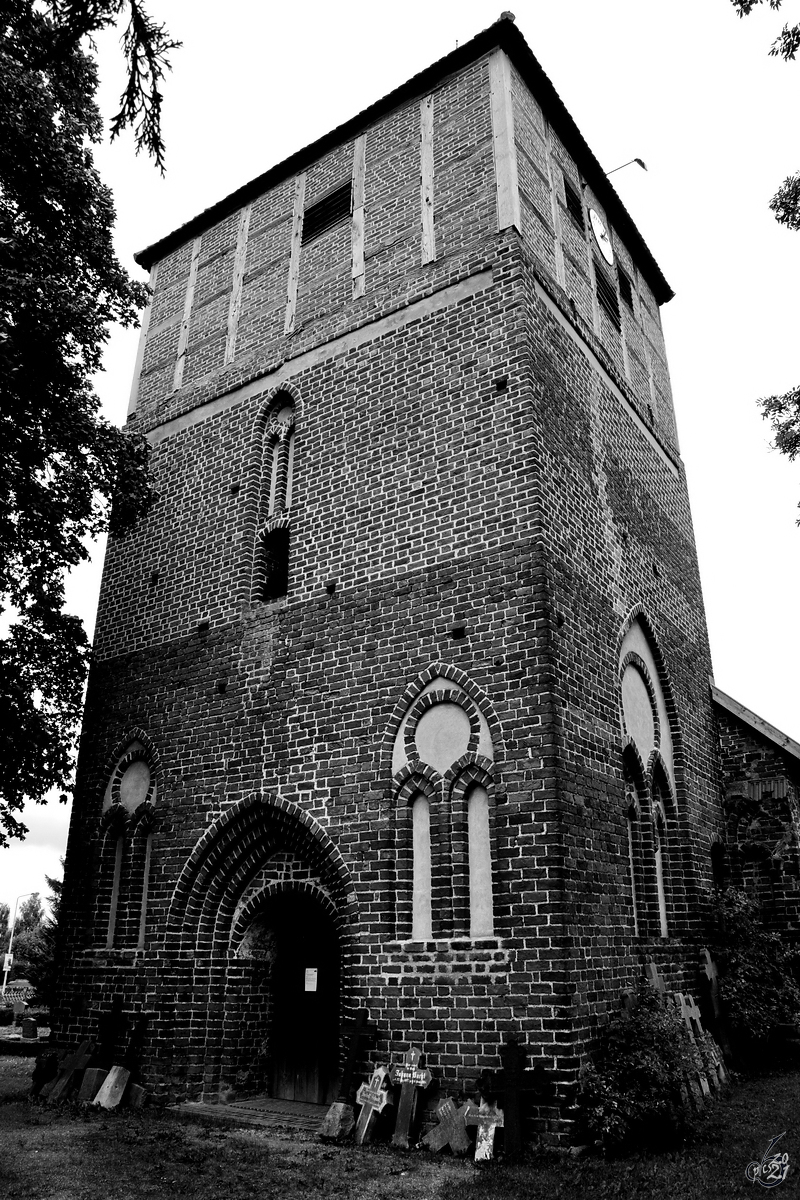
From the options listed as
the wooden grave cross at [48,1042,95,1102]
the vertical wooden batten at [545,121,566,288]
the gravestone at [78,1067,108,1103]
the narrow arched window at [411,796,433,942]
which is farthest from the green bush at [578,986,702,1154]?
the vertical wooden batten at [545,121,566,288]

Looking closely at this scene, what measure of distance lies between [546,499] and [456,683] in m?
2.16

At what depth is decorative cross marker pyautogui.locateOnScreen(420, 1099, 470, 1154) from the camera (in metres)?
7.41

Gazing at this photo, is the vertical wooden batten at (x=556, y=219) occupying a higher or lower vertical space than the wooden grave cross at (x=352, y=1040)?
higher

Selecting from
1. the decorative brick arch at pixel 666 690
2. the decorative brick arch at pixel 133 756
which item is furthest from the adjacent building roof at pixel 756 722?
the decorative brick arch at pixel 133 756

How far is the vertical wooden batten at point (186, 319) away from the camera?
14.4 metres

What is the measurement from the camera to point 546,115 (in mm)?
13039

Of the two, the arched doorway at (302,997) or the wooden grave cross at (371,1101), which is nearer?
the wooden grave cross at (371,1101)

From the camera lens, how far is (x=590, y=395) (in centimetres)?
1181

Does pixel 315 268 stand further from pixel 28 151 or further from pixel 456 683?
pixel 456 683

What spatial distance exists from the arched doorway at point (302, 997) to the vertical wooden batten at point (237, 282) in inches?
315

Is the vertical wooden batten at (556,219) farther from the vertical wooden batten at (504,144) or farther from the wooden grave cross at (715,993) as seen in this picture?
the wooden grave cross at (715,993)

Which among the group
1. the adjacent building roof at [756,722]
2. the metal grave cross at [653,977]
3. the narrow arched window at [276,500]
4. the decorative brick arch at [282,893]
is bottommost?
the metal grave cross at [653,977]

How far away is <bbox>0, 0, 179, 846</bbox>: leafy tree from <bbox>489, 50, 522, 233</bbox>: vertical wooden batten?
5037 mm
